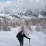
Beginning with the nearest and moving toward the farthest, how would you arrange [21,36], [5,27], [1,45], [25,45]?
[21,36], [1,45], [25,45], [5,27]

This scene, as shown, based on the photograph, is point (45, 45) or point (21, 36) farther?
point (45, 45)

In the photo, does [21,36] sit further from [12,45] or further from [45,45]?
[45,45]

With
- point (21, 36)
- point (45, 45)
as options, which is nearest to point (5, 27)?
point (45, 45)

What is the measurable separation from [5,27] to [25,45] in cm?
1954

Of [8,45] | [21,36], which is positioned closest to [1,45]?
[8,45]

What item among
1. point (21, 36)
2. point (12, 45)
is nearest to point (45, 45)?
point (12, 45)

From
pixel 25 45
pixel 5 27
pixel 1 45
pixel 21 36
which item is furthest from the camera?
pixel 5 27

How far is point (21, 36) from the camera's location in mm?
9820

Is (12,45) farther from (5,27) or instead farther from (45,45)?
(5,27)

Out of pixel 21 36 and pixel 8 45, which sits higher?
pixel 21 36

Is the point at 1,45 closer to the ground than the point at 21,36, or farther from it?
closer to the ground

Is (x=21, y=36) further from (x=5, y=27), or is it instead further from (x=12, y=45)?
(x=5, y=27)

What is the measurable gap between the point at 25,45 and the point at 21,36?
424cm

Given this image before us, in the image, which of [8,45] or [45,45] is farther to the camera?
[45,45]
